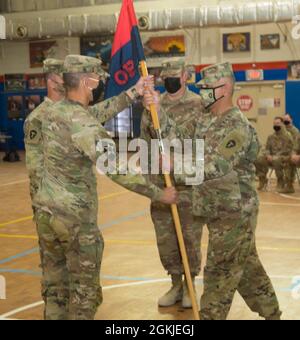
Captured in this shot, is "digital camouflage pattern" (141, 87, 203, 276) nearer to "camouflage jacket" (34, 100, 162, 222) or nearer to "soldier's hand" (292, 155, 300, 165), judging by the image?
"camouflage jacket" (34, 100, 162, 222)

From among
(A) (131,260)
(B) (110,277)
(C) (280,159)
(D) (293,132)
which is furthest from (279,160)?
(B) (110,277)

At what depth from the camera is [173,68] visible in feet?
17.7

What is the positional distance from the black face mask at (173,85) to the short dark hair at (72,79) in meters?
1.51

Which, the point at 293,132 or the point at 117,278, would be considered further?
the point at 293,132

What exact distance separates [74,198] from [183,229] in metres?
1.64

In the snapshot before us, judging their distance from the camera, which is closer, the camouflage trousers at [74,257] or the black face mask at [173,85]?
the camouflage trousers at [74,257]

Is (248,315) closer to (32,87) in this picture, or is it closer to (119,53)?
(119,53)

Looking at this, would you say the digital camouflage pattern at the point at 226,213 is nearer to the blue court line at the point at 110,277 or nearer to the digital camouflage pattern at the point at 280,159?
the blue court line at the point at 110,277

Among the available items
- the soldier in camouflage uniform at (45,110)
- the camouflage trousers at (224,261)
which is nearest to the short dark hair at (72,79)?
the soldier in camouflage uniform at (45,110)

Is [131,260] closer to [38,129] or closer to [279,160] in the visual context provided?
[38,129]

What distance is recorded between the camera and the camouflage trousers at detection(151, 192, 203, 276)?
17.4 feet

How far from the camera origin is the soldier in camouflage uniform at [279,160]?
1205cm

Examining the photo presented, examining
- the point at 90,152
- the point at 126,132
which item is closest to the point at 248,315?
the point at 90,152
